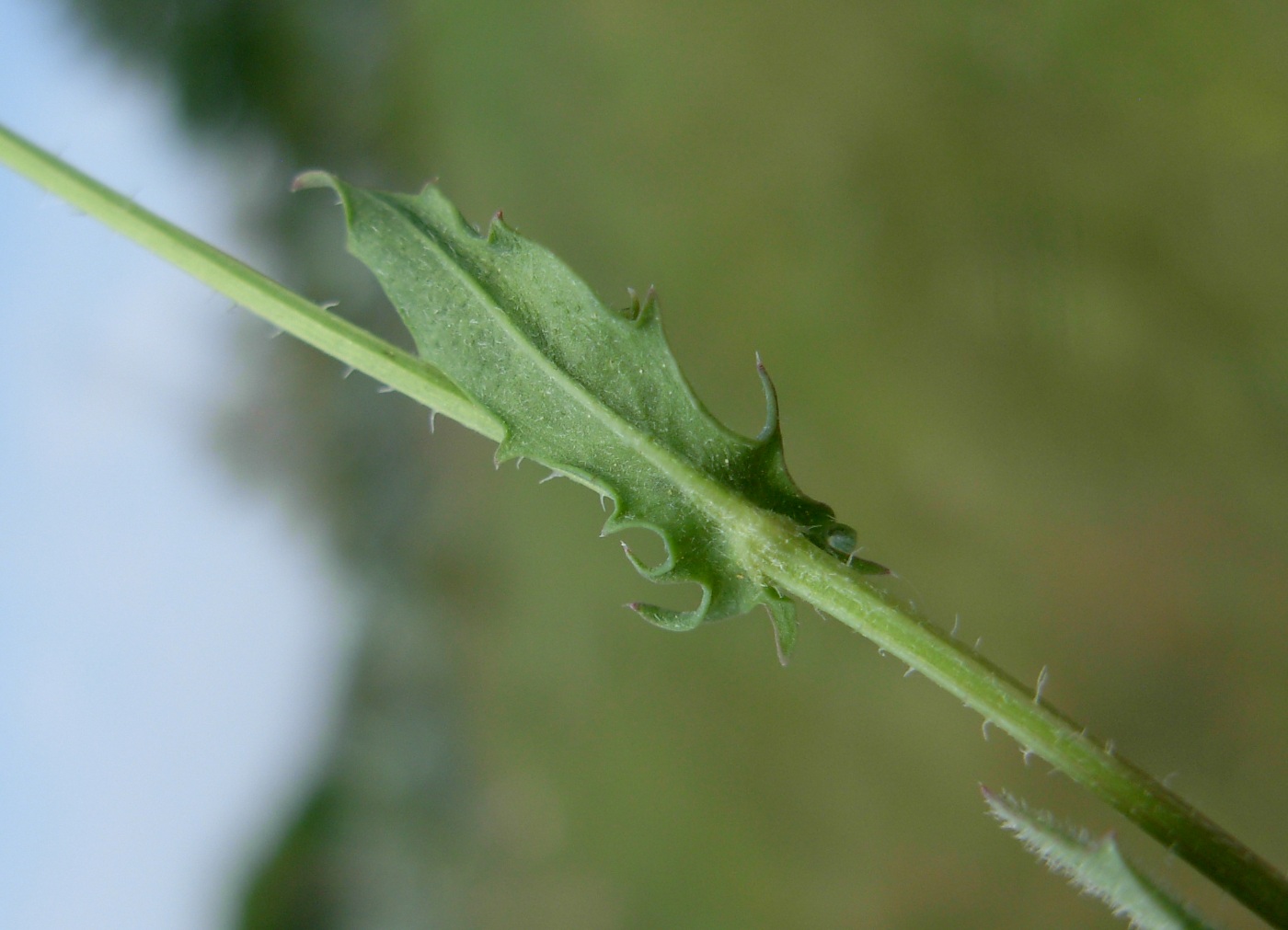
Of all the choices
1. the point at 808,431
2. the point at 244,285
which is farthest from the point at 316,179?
the point at 808,431

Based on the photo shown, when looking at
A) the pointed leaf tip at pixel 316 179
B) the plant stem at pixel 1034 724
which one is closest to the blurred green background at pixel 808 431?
the plant stem at pixel 1034 724

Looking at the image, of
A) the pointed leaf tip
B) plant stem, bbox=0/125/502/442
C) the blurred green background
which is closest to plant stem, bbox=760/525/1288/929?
plant stem, bbox=0/125/502/442

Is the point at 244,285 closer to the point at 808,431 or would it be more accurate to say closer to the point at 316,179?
the point at 316,179

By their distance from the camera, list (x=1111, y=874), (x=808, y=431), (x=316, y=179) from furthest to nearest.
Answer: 1. (x=808, y=431)
2. (x=316, y=179)
3. (x=1111, y=874)

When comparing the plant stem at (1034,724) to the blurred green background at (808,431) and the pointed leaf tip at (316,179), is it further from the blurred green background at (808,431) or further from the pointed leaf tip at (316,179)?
the blurred green background at (808,431)

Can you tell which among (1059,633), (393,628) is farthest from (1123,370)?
(393,628)

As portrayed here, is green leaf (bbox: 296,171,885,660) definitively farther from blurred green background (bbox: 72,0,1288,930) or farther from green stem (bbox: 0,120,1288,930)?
blurred green background (bbox: 72,0,1288,930)

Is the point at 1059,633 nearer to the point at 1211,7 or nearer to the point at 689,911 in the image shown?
the point at 689,911
